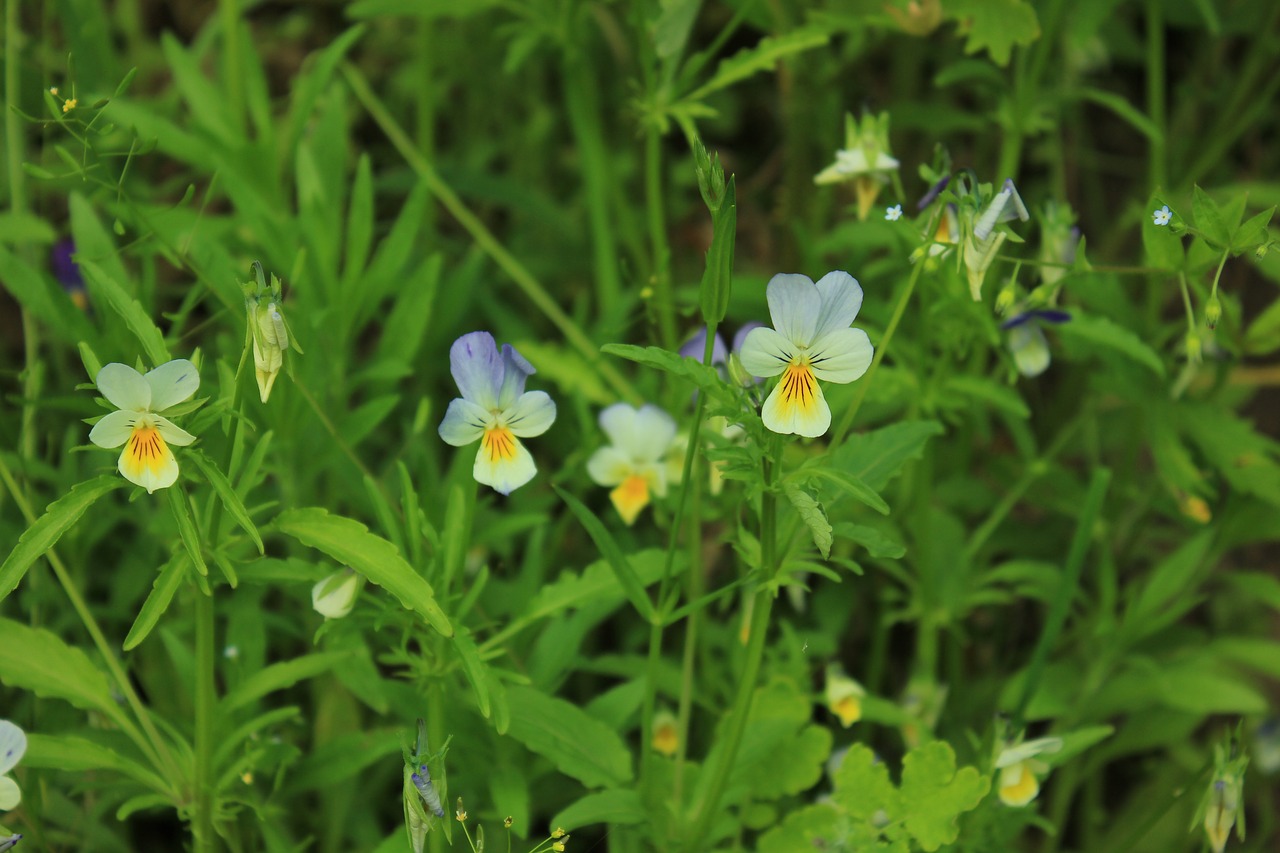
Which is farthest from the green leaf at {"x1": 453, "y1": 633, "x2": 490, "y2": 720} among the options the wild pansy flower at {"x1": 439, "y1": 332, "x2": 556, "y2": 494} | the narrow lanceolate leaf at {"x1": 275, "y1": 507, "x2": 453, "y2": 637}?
the wild pansy flower at {"x1": 439, "y1": 332, "x2": 556, "y2": 494}

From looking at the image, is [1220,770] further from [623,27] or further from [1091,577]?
[623,27]

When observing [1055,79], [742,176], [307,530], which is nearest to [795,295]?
[307,530]

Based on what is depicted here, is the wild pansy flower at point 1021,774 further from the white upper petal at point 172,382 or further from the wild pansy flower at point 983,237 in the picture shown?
the white upper petal at point 172,382

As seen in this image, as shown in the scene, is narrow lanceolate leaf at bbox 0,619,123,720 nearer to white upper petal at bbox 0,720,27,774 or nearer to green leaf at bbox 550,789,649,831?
white upper petal at bbox 0,720,27,774

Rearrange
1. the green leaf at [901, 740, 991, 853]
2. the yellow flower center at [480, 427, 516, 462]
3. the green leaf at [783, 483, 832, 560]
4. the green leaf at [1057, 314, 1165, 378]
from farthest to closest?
the green leaf at [1057, 314, 1165, 378] < the green leaf at [901, 740, 991, 853] < the yellow flower center at [480, 427, 516, 462] < the green leaf at [783, 483, 832, 560]

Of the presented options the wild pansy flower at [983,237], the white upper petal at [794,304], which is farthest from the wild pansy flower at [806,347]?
the wild pansy flower at [983,237]

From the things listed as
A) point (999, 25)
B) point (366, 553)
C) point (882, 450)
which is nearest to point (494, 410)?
point (366, 553)

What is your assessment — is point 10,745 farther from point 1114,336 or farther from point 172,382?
point 1114,336
